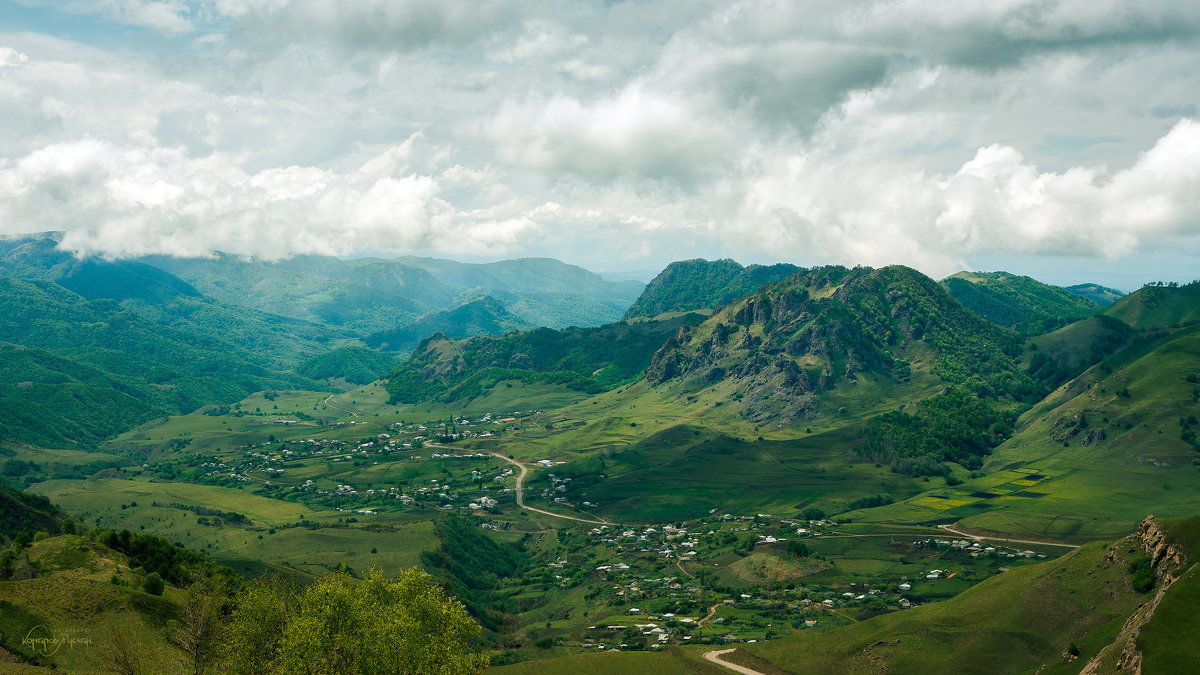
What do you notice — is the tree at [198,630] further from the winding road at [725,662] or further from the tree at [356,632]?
the winding road at [725,662]

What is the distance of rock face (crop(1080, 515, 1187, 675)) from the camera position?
345ft

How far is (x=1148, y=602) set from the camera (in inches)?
4786

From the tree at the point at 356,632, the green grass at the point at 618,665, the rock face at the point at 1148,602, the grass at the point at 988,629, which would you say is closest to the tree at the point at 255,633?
the tree at the point at 356,632

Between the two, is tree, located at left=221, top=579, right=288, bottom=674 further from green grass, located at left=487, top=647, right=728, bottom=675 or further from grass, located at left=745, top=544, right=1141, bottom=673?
grass, located at left=745, top=544, right=1141, bottom=673

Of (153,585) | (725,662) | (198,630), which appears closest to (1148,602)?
(725,662)

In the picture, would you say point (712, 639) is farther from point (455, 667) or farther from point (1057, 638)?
point (455, 667)

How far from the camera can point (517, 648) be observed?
196 metres

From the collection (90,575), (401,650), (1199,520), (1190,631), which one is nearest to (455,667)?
(401,650)

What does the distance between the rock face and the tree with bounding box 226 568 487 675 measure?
88143mm

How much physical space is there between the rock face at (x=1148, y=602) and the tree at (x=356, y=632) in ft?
289

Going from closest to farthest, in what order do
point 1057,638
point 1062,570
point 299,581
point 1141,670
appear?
point 1141,670, point 1057,638, point 1062,570, point 299,581

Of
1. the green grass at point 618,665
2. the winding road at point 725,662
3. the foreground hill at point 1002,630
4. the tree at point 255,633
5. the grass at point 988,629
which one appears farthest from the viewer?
the winding road at point 725,662

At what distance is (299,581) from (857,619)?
476 ft

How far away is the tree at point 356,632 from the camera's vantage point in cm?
9062
